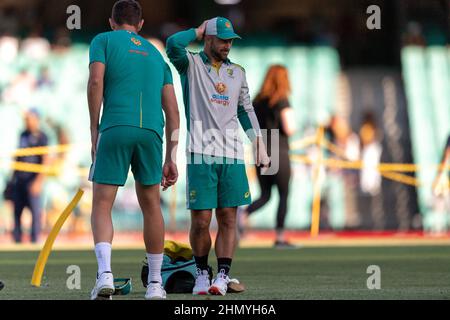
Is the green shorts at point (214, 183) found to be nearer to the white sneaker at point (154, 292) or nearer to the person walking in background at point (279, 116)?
the white sneaker at point (154, 292)

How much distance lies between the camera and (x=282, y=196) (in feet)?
56.3

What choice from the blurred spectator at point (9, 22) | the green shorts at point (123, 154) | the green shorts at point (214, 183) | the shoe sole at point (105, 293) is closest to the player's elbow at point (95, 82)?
the green shorts at point (123, 154)

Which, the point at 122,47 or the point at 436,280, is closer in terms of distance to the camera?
the point at 122,47

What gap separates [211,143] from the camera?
33.1 ft

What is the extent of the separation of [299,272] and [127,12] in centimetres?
407

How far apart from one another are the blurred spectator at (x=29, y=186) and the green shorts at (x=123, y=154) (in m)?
11.3

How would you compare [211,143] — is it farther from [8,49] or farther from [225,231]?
[8,49]

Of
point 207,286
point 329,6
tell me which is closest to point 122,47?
point 207,286

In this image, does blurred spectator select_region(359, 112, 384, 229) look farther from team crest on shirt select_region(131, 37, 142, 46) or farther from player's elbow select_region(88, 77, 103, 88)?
player's elbow select_region(88, 77, 103, 88)

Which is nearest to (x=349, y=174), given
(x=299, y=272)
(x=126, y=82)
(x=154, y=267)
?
(x=299, y=272)

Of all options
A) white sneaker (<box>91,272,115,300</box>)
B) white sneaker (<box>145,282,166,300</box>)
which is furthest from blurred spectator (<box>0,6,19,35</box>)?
white sneaker (<box>91,272,115,300</box>)

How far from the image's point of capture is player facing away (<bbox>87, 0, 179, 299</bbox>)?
9250 millimetres

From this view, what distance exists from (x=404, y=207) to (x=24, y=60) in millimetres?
8425
